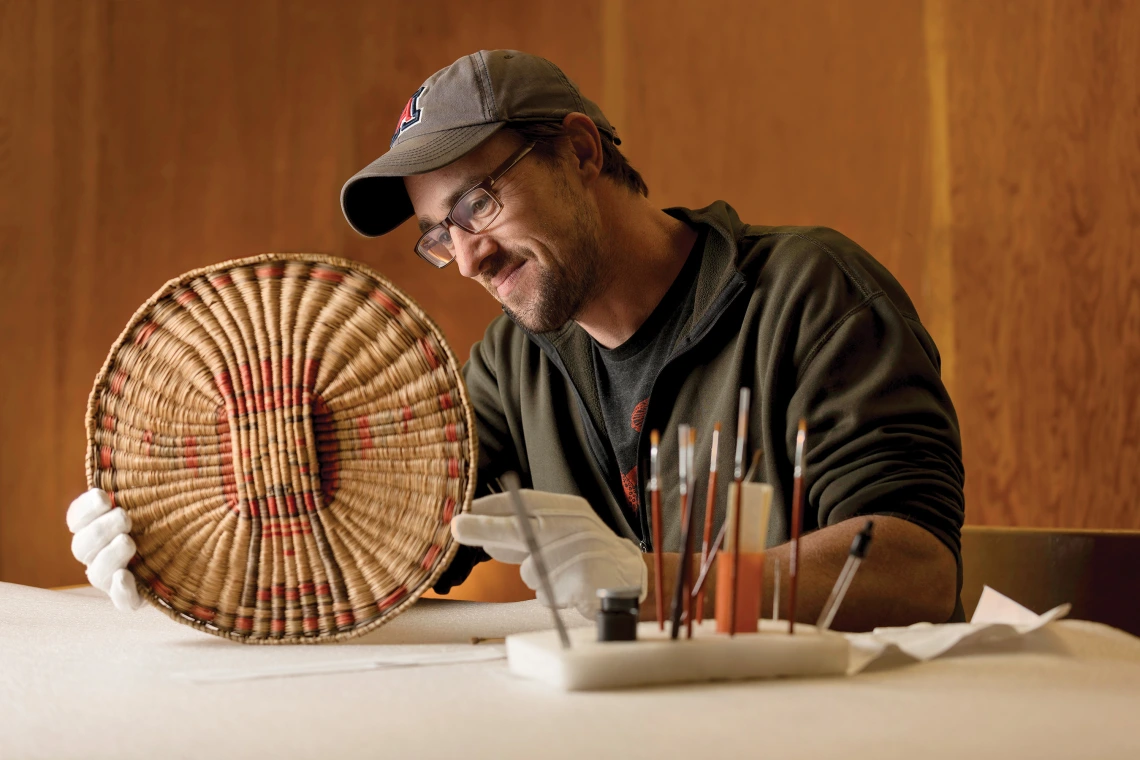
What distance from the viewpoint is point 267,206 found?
246 cm

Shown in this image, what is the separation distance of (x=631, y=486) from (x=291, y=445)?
2.10 ft

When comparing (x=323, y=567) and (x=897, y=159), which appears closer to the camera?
Result: (x=323, y=567)

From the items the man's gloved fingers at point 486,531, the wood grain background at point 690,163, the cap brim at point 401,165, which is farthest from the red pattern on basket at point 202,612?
the wood grain background at point 690,163

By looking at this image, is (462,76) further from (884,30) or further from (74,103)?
(884,30)

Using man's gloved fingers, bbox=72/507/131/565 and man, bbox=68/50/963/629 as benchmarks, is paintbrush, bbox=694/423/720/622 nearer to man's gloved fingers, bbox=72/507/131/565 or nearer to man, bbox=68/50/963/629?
man, bbox=68/50/963/629

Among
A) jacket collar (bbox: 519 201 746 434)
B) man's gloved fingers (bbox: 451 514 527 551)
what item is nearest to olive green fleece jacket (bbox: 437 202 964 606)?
jacket collar (bbox: 519 201 746 434)

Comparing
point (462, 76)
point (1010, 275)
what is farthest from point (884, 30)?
point (462, 76)

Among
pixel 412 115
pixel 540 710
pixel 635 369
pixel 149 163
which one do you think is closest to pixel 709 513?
pixel 540 710

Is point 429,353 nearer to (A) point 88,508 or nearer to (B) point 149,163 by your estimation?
(A) point 88,508

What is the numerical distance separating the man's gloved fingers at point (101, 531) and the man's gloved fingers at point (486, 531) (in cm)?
31

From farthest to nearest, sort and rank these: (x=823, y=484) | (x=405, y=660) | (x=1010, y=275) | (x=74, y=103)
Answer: (x=1010, y=275), (x=74, y=103), (x=823, y=484), (x=405, y=660)

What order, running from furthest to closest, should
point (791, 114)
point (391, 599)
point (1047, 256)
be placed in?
point (791, 114)
point (1047, 256)
point (391, 599)

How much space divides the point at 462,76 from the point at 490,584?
1.44m

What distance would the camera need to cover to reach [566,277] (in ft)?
4.78
